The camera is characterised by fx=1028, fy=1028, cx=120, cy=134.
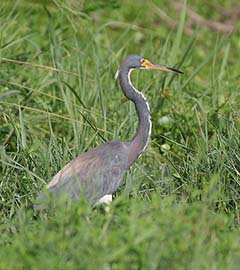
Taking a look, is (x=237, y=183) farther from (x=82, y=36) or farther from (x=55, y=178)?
(x=82, y=36)

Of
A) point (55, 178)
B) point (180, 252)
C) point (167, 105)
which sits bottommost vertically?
point (167, 105)

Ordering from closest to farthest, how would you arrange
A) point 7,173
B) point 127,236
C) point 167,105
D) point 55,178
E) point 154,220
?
point 127,236, point 154,220, point 55,178, point 7,173, point 167,105

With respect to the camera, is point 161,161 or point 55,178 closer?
point 55,178

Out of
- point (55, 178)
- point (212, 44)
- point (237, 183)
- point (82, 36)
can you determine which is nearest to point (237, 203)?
point (237, 183)

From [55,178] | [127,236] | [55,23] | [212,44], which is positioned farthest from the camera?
[212,44]

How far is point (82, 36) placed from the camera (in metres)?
8.91

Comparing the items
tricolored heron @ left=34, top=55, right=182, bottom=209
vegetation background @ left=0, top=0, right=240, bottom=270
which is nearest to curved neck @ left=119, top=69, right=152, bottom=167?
tricolored heron @ left=34, top=55, right=182, bottom=209

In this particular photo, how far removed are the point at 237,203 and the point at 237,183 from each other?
17 centimetres

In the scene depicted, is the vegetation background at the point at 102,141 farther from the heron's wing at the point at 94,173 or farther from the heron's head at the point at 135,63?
the heron's head at the point at 135,63

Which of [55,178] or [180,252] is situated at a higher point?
[180,252]

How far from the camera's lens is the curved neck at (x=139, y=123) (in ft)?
21.2

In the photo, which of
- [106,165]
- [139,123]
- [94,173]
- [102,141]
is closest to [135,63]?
[139,123]

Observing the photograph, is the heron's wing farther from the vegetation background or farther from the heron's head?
the heron's head

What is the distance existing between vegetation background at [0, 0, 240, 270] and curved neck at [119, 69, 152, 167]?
15 centimetres
